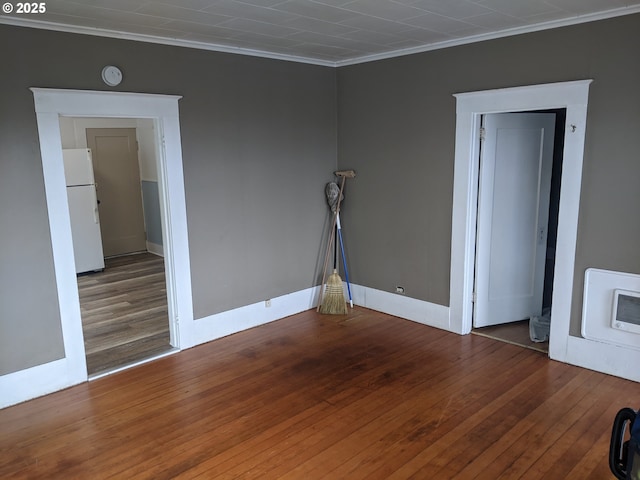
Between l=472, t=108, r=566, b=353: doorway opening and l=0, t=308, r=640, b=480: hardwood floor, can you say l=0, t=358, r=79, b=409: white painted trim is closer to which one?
l=0, t=308, r=640, b=480: hardwood floor

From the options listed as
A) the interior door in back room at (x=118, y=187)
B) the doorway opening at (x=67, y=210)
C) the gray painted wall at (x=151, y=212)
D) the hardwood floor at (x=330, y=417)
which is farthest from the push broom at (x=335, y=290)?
the interior door in back room at (x=118, y=187)

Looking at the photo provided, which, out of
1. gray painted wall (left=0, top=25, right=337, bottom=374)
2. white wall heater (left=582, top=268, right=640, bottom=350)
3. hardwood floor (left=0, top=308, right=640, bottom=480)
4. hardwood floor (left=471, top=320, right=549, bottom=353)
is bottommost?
hardwood floor (left=0, top=308, right=640, bottom=480)

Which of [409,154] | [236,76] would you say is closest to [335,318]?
[409,154]

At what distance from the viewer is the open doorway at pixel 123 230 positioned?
5324mm

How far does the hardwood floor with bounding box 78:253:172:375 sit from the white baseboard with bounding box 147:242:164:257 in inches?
9.6

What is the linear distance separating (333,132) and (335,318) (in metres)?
2.00

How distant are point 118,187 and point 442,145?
214 inches

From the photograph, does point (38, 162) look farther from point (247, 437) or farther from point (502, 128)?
point (502, 128)

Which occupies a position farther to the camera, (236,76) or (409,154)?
(409,154)

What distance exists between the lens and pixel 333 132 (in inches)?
211

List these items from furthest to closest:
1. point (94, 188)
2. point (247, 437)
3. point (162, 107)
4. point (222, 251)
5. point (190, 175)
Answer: point (94, 188) → point (222, 251) → point (190, 175) → point (162, 107) → point (247, 437)

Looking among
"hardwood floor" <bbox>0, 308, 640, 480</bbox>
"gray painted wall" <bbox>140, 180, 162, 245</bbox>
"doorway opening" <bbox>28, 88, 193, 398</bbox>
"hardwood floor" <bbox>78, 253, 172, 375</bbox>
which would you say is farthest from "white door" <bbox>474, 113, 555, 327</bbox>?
"gray painted wall" <bbox>140, 180, 162, 245</bbox>

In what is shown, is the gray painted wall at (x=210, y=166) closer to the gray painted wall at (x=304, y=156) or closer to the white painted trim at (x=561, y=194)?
the gray painted wall at (x=304, y=156)

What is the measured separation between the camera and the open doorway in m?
5.32
